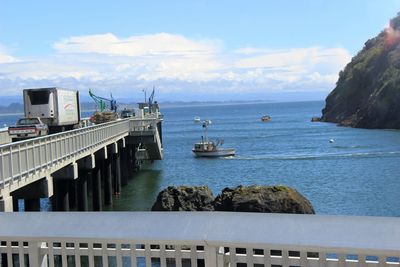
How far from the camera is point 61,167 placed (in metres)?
22.8

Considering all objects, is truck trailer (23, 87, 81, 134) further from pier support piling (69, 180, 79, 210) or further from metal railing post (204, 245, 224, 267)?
metal railing post (204, 245, 224, 267)

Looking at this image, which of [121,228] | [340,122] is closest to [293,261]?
[121,228]

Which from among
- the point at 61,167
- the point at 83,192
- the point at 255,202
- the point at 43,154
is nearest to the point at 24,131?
the point at 83,192

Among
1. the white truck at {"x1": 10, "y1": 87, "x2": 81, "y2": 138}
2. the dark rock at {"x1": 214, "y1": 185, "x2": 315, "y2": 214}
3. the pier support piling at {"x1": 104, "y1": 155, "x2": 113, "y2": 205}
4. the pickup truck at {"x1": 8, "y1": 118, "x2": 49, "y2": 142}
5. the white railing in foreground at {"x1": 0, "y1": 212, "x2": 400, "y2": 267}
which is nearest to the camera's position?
the white railing in foreground at {"x1": 0, "y1": 212, "x2": 400, "y2": 267}

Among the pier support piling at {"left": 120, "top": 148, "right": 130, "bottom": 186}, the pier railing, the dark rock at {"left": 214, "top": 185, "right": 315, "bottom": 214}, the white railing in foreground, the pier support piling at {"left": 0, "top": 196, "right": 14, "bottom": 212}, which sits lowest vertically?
the pier support piling at {"left": 120, "top": 148, "right": 130, "bottom": 186}

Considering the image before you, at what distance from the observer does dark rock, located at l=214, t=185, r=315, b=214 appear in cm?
2092

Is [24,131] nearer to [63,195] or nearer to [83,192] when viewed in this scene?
[83,192]

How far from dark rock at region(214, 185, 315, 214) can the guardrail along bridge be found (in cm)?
666

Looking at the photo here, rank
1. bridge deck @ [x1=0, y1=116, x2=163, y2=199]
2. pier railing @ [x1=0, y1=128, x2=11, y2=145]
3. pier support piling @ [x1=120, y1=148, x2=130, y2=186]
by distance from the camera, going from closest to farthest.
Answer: bridge deck @ [x1=0, y1=116, x2=163, y2=199]
pier railing @ [x1=0, y1=128, x2=11, y2=145]
pier support piling @ [x1=120, y1=148, x2=130, y2=186]

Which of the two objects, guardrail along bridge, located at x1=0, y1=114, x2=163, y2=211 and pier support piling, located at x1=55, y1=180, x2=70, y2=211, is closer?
guardrail along bridge, located at x1=0, y1=114, x2=163, y2=211

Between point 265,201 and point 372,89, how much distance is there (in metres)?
108

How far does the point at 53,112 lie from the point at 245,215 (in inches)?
A: 1377

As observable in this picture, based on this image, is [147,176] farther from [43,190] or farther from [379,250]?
[379,250]

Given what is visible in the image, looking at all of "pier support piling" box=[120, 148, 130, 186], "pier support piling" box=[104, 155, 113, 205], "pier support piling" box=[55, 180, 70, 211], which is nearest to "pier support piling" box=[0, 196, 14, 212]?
"pier support piling" box=[55, 180, 70, 211]
